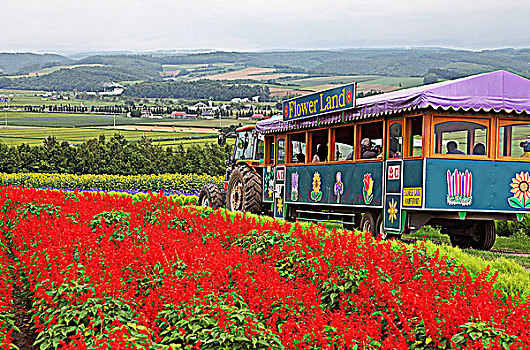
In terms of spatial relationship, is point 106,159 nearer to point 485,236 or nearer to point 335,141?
point 335,141

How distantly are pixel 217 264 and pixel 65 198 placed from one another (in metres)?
8.80

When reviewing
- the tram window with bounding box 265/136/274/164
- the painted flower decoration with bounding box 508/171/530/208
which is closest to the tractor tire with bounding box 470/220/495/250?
the painted flower decoration with bounding box 508/171/530/208

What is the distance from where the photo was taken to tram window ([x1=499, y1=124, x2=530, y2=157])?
39.8 feet

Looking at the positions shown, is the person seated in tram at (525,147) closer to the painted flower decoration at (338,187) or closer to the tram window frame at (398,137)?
the tram window frame at (398,137)

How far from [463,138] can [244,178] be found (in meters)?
7.66

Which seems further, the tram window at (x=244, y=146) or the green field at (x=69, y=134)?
the green field at (x=69, y=134)

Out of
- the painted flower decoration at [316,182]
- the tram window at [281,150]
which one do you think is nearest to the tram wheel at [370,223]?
the painted flower decoration at [316,182]

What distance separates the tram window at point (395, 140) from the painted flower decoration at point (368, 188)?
2.39ft

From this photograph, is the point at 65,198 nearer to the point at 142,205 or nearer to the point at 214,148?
the point at 142,205

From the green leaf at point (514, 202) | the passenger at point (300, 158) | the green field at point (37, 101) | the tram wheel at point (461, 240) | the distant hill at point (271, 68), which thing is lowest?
the tram wheel at point (461, 240)

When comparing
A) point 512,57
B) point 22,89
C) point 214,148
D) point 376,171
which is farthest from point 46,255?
point 512,57

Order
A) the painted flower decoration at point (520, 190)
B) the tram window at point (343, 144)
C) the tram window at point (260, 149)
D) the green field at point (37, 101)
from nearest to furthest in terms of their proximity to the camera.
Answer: the painted flower decoration at point (520, 190) → the tram window at point (343, 144) → the tram window at point (260, 149) → the green field at point (37, 101)

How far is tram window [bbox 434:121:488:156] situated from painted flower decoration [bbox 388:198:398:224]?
3.96 ft

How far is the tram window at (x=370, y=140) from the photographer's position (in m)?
13.0
